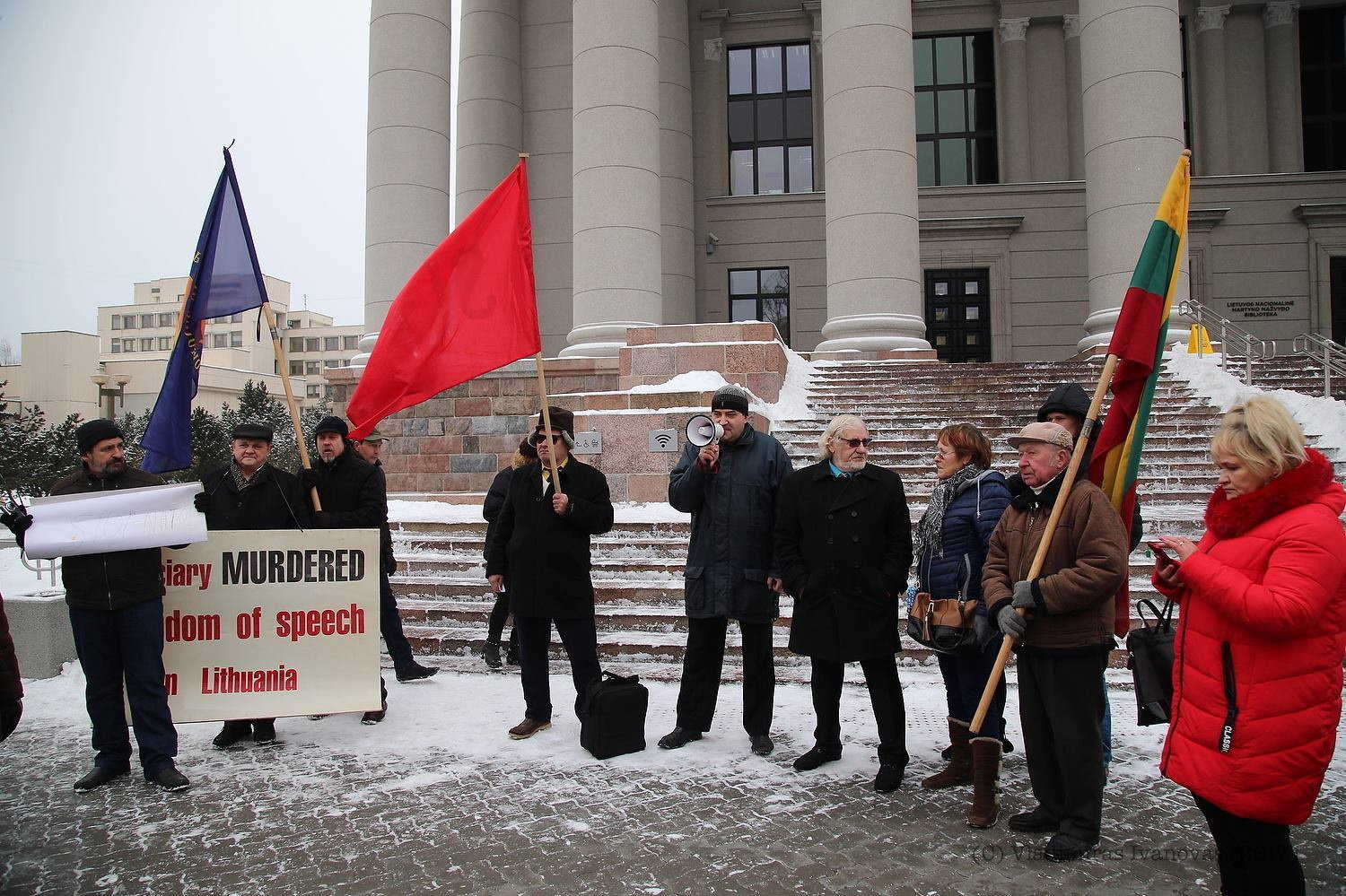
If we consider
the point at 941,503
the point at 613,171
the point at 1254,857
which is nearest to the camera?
the point at 1254,857

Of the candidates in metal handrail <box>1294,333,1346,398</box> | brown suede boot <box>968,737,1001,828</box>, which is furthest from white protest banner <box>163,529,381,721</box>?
metal handrail <box>1294,333,1346,398</box>

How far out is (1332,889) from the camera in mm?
3584

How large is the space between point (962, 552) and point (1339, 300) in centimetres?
2280

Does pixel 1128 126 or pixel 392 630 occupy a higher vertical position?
pixel 1128 126

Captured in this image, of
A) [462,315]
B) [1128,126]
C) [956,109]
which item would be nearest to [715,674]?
[462,315]

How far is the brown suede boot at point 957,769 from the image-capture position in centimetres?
477

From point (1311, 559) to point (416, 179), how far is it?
54.9 ft

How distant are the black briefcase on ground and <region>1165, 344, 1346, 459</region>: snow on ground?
287 inches

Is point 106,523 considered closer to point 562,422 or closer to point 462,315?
point 462,315

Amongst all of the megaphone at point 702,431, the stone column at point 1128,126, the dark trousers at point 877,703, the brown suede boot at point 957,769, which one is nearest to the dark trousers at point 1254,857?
the brown suede boot at point 957,769

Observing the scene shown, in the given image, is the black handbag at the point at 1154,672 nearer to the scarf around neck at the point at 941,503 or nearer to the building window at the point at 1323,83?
the scarf around neck at the point at 941,503

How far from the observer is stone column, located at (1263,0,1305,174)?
22.2 metres

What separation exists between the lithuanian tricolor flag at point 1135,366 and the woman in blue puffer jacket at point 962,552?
0.60 m

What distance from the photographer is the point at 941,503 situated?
511 cm
